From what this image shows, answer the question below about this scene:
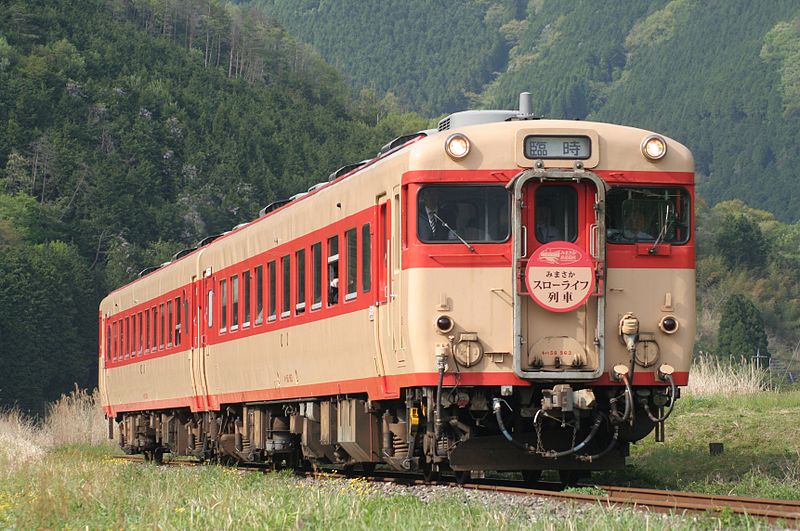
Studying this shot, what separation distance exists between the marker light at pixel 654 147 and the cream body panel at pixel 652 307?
1.06m

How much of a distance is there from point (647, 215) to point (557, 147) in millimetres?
1053

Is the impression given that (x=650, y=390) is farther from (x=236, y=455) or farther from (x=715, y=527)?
(x=236, y=455)

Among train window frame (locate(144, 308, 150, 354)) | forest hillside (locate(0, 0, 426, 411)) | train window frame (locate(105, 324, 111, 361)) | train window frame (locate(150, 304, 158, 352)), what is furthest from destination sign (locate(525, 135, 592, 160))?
forest hillside (locate(0, 0, 426, 411))

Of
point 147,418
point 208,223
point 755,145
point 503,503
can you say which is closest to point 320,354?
point 503,503

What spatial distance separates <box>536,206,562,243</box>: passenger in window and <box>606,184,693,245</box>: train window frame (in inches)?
19.1

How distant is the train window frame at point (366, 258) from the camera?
14750 millimetres

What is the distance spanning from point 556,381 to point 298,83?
136m

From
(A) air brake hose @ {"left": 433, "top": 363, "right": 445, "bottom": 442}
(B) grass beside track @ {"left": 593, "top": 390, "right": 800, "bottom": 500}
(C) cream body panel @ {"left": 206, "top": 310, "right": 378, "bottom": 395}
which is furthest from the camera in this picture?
(C) cream body panel @ {"left": 206, "top": 310, "right": 378, "bottom": 395}

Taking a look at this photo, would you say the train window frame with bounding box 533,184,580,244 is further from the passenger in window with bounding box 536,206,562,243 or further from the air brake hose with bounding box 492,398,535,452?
the air brake hose with bounding box 492,398,535,452

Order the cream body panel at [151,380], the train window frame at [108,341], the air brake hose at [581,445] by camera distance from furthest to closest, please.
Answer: the train window frame at [108,341], the cream body panel at [151,380], the air brake hose at [581,445]

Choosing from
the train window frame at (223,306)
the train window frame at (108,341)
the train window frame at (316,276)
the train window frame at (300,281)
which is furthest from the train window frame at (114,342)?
the train window frame at (316,276)

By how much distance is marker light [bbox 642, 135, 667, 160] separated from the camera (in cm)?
1366

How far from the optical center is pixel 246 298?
20.0 meters

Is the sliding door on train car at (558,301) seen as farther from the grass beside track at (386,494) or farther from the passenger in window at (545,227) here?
the grass beside track at (386,494)
